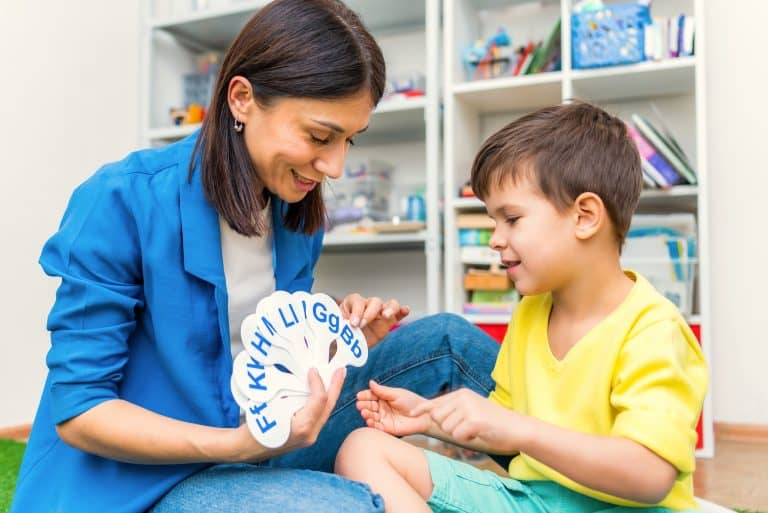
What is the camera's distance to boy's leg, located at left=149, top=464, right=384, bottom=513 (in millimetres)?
→ 750

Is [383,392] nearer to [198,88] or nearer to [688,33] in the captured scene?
[688,33]

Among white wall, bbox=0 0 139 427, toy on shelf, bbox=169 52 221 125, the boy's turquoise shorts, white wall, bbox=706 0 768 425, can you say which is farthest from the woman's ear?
toy on shelf, bbox=169 52 221 125

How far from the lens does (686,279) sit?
2.04 m

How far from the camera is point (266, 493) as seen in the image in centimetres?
77

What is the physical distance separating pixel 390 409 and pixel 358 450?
75 mm

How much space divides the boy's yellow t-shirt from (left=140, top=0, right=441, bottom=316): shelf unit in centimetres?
145

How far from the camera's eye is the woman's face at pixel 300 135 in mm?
863

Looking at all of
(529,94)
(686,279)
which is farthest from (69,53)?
(686,279)

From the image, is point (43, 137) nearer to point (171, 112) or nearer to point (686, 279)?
point (171, 112)

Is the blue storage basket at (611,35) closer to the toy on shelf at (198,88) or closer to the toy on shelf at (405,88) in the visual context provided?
the toy on shelf at (405,88)

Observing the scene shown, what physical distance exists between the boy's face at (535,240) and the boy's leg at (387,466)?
27cm

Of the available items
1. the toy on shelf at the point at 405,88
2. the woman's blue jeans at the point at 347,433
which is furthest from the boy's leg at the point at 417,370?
the toy on shelf at the point at 405,88

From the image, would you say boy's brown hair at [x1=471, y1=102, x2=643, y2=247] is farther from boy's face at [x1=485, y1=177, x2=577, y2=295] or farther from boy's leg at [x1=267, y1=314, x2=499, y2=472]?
boy's leg at [x1=267, y1=314, x2=499, y2=472]

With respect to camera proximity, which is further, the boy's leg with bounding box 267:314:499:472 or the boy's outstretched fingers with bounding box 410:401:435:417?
the boy's leg with bounding box 267:314:499:472
